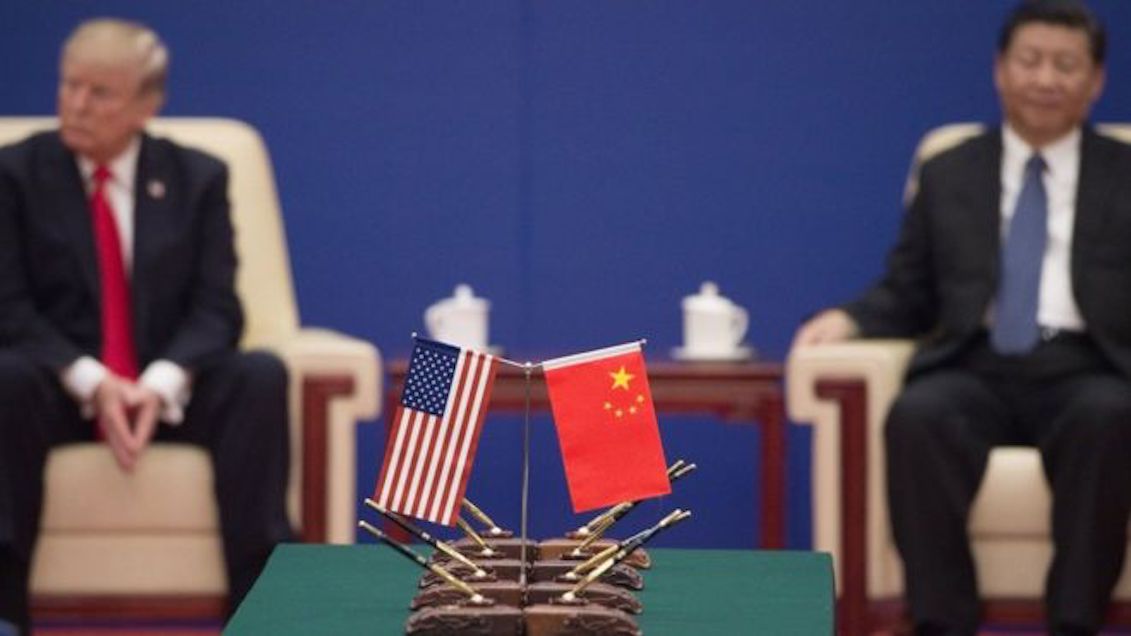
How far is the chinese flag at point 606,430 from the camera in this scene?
3459mm

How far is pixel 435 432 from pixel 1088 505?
6.39 feet

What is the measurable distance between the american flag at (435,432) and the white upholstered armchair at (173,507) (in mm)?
1734

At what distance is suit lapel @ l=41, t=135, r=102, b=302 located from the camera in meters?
5.40

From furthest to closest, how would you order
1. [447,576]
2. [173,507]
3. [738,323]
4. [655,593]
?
1. [738,323]
2. [173,507]
3. [655,593]
4. [447,576]

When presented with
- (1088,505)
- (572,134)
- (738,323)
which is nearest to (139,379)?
(738,323)

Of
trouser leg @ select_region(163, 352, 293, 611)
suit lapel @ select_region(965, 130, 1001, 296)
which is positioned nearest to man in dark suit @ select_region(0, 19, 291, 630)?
trouser leg @ select_region(163, 352, 293, 611)

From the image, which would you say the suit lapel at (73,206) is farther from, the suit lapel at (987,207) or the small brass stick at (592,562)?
the small brass stick at (592,562)

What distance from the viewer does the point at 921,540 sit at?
16.8 feet

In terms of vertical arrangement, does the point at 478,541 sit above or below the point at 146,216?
below

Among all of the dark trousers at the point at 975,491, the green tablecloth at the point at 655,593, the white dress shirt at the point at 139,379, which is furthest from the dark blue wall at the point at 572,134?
the green tablecloth at the point at 655,593

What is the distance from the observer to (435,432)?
11.5 feet

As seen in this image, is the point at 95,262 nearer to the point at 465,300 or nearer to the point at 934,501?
the point at 465,300

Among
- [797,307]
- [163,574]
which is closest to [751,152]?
[797,307]

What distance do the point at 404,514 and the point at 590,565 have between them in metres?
0.27
